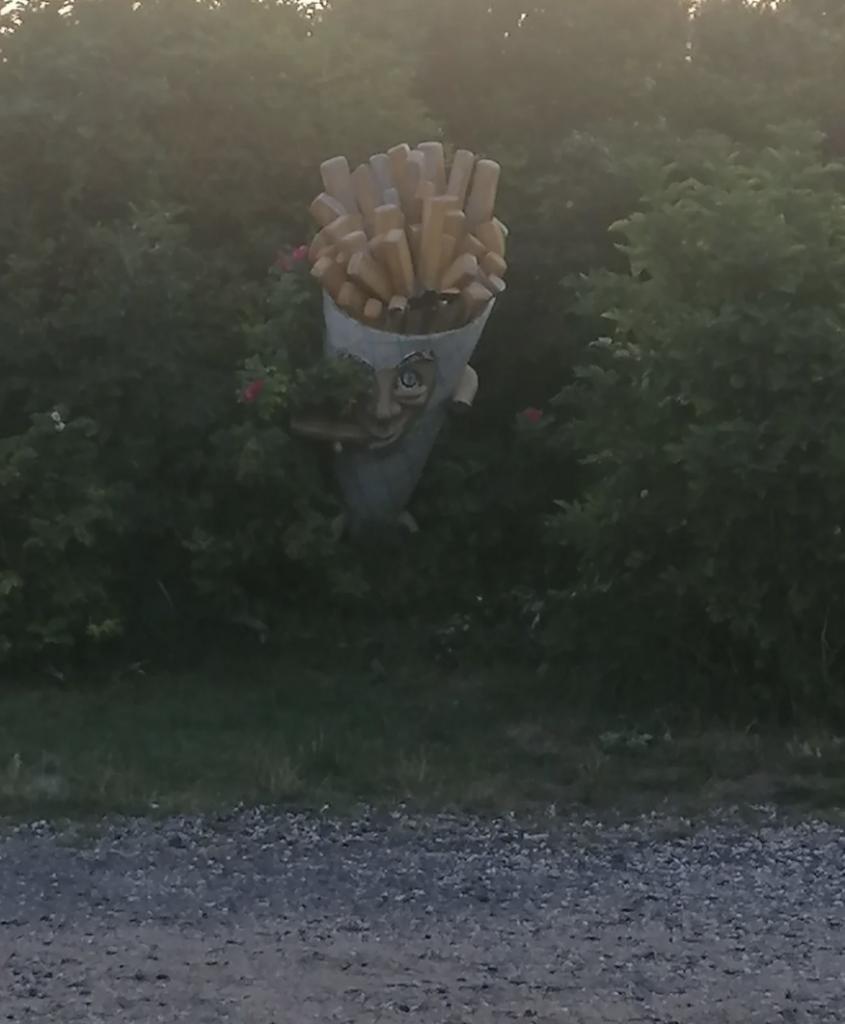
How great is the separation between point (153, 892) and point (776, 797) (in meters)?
2.63

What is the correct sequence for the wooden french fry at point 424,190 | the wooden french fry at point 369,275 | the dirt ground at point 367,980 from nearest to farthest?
1. the dirt ground at point 367,980
2. the wooden french fry at point 369,275
3. the wooden french fry at point 424,190

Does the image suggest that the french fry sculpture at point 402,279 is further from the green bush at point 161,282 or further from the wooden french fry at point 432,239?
the green bush at point 161,282

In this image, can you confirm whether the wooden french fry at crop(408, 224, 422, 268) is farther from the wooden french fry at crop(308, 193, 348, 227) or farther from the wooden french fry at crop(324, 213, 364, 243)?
the wooden french fry at crop(308, 193, 348, 227)

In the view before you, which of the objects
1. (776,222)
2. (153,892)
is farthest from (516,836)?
(776,222)

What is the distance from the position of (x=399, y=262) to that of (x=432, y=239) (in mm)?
240

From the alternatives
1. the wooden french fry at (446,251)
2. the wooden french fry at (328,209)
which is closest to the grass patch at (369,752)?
the wooden french fry at (446,251)

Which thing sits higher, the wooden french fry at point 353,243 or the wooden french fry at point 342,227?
the wooden french fry at point 342,227

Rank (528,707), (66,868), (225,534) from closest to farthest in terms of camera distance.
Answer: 1. (66,868)
2. (528,707)
3. (225,534)

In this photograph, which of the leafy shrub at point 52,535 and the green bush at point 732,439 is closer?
the green bush at point 732,439

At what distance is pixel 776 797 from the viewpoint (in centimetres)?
648

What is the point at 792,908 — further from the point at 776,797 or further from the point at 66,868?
the point at 66,868

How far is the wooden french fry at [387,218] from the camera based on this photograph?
8.85 m

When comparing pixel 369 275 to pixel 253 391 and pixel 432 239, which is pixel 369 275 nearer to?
pixel 432 239

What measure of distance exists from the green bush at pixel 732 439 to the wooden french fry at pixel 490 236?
5.11 ft
